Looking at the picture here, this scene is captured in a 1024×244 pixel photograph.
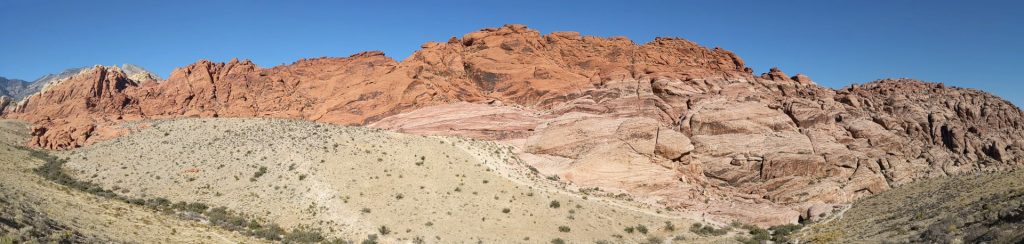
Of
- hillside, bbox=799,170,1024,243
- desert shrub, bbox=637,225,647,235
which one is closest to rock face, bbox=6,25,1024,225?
hillside, bbox=799,170,1024,243

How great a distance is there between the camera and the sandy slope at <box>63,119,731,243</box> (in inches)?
1473

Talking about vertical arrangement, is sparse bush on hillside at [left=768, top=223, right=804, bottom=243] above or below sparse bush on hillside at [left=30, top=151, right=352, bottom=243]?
above

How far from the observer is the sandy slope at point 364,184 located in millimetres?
37406

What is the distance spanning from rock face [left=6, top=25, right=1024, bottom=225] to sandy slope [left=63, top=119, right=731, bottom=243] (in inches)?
178

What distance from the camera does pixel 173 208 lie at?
36.4 metres

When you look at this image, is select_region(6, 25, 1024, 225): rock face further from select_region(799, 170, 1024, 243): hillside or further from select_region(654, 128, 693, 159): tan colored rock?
select_region(799, 170, 1024, 243): hillside

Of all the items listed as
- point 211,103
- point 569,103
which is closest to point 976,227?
point 569,103

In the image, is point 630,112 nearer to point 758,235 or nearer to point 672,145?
point 672,145

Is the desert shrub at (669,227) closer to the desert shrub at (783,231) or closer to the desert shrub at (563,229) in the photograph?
the desert shrub at (783,231)

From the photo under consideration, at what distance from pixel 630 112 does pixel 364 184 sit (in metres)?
24.5

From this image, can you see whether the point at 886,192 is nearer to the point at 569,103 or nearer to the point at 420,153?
the point at 569,103

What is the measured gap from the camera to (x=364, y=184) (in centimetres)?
4159

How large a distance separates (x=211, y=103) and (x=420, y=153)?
98.0ft

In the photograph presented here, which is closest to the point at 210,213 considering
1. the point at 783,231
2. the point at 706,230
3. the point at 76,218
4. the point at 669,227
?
the point at 76,218
